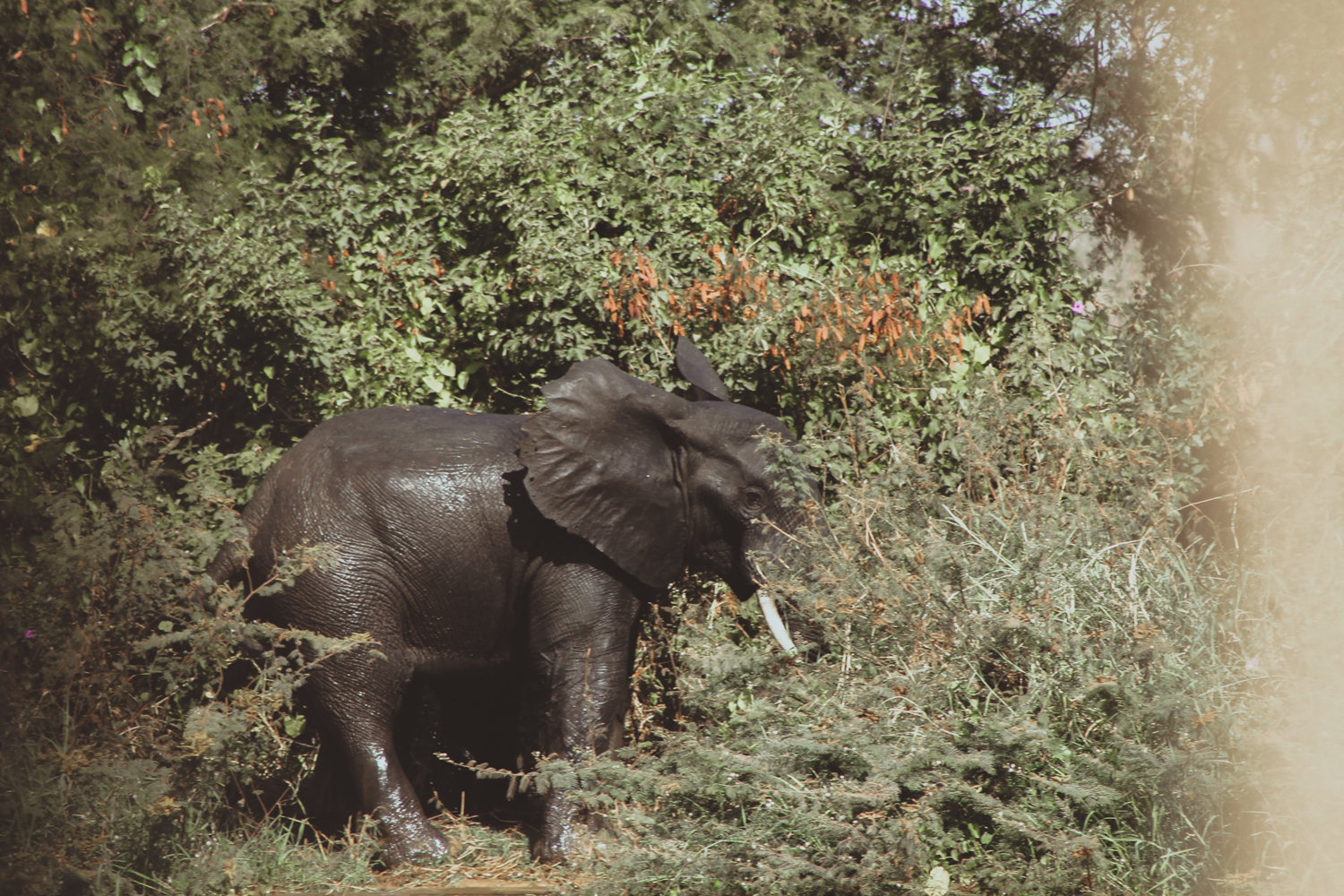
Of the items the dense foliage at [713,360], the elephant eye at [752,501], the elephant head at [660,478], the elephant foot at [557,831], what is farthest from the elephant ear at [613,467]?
the elephant foot at [557,831]

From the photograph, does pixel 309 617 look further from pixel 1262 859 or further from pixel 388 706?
pixel 1262 859

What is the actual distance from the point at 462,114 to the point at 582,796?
4858 mm

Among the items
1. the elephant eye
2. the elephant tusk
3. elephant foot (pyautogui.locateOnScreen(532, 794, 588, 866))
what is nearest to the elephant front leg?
elephant foot (pyautogui.locateOnScreen(532, 794, 588, 866))

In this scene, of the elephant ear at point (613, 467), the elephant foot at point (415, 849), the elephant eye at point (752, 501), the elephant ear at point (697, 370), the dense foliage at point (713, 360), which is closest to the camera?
the dense foliage at point (713, 360)

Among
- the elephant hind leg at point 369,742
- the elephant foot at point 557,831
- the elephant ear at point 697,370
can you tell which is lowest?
the elephant foot at point 557,831

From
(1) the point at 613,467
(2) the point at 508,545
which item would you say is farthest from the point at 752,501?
(2) the point at 508,545

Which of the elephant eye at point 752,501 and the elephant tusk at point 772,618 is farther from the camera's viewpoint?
the elephant eye at point 752,501

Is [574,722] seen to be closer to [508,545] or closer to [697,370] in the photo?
[508,545]

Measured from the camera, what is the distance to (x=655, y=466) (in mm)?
5414

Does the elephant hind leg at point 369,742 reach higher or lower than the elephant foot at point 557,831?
higher

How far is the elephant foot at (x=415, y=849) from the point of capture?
15.8ft

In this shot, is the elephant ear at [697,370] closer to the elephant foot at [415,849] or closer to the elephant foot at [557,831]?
the elephant foot at [557,831]

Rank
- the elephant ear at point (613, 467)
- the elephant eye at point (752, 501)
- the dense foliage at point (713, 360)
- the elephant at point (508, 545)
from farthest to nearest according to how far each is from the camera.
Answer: the elephant eye at point (752, 501) < the elephant ear at point (613, 467) < the elephant at point (508, 545) < the dense foliage at point (713, 360)

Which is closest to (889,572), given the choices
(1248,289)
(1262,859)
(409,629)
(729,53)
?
(1262,859)
